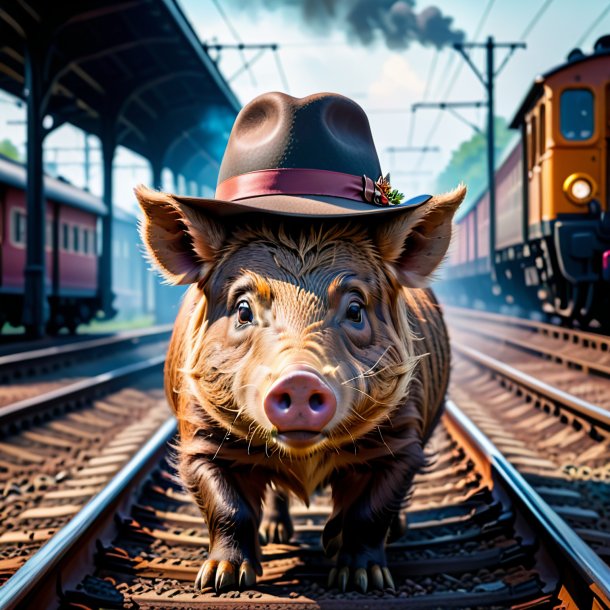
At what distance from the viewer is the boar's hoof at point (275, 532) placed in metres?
3.27

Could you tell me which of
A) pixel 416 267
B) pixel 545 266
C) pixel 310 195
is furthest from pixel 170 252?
pixel 545 266

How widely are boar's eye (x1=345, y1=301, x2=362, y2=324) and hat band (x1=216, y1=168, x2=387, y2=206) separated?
43 cm

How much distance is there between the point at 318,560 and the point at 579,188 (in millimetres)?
8370

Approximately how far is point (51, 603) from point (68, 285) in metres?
15.8

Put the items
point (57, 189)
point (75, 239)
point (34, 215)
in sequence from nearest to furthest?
point (34, 215) → point (57, 189) → point (75, 239)

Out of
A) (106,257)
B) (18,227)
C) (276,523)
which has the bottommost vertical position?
(276,523)

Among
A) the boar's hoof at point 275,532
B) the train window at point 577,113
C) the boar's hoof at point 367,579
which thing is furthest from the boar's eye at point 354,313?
the train window at point 577,113

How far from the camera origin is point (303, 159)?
2537mm

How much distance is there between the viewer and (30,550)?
320 centimetres

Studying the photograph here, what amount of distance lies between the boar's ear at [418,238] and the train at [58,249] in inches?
497

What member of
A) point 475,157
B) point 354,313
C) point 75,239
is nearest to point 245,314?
point 354,313

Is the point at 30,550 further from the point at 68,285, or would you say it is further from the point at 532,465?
the point at 68,285

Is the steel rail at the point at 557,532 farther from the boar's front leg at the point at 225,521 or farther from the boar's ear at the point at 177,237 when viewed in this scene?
the boar's ear at the point at 177,237

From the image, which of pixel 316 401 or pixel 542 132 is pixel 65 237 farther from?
pixel 316 401
